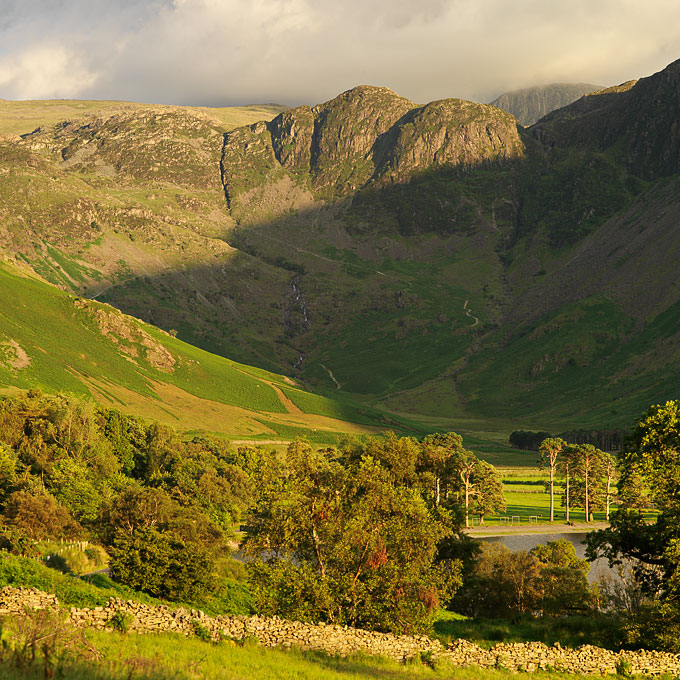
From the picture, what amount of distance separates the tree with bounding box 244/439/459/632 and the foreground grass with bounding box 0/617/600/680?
23.3 ft

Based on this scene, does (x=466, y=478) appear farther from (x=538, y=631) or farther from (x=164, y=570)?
(x=164, y=570)

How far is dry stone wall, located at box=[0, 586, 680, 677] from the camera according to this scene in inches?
1368

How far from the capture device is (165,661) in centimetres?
2716

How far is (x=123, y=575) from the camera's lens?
2312 inches

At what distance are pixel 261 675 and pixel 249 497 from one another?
9832cm

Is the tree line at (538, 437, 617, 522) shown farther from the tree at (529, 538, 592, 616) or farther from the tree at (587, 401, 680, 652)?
the tree at (587, 401, 680, 652)

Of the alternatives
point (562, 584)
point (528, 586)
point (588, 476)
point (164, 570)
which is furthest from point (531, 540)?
point (164, 570)

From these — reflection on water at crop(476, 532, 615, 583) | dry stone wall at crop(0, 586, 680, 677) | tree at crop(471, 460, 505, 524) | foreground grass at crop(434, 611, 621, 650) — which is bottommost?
foreground grass at crop(434, 611, 621, 650)

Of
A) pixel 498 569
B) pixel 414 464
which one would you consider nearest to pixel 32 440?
pixel 414 464

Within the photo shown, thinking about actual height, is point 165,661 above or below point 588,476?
below

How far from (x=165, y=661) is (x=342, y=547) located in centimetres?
1854

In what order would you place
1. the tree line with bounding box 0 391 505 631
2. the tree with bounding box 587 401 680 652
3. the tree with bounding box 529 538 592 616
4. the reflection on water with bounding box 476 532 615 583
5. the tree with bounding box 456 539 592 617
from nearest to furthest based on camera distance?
the tree with bounding box 587 401 680 652 < the tree line with bounding box 0 391 505 631 < the tree with bounding box 529 538 592 616 < the tree with bounding box 456 539 592 617 < the reflection on water with bounding box 476 532 615 583

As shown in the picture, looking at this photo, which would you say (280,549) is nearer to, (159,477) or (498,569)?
(498,569)

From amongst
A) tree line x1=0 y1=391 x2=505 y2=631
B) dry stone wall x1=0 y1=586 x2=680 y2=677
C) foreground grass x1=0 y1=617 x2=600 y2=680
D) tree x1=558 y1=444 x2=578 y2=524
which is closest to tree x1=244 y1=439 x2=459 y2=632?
tree line x1=0 y1=391 x2=505 y2=631
